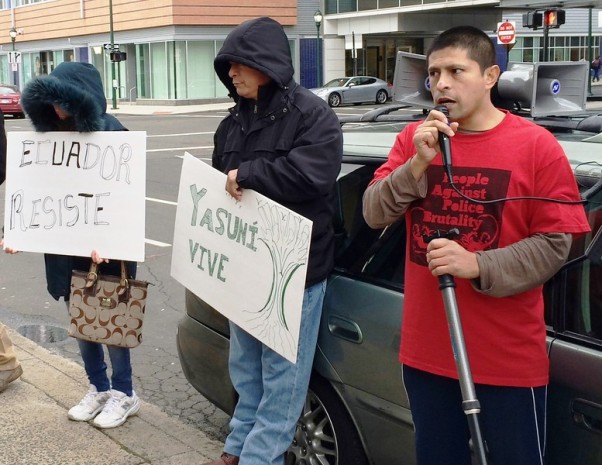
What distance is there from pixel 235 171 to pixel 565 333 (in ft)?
4.36

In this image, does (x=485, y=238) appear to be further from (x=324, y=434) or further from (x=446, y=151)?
(x=324, y=434)

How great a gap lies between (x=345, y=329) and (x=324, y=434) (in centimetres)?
50

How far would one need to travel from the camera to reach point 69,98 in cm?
386

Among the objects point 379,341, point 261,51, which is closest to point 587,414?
point 379,341

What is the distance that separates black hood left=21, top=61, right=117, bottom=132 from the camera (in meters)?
3.83

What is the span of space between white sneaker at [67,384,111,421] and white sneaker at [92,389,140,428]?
6 cm

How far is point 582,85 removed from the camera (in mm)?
3506

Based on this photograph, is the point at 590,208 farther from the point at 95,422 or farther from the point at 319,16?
the point at 319,16

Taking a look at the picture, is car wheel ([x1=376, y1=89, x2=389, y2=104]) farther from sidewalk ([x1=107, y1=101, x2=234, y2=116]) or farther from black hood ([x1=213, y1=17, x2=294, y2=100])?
black hood ([x1=213, y1=17, x2=294, y2=100])

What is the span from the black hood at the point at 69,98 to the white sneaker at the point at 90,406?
53.8 inches

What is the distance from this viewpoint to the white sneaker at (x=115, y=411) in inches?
169

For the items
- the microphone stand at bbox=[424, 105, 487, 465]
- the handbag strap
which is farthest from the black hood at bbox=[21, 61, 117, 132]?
the microphone stand at bbox=[424, 105, 487, 465]

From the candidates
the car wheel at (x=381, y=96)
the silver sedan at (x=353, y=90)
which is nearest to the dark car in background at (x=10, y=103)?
the silver sedan at (x=353, y=90)

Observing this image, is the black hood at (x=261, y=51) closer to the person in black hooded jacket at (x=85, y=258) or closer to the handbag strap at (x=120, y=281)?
the person in black hooded jacket at (x=85, y=258)
